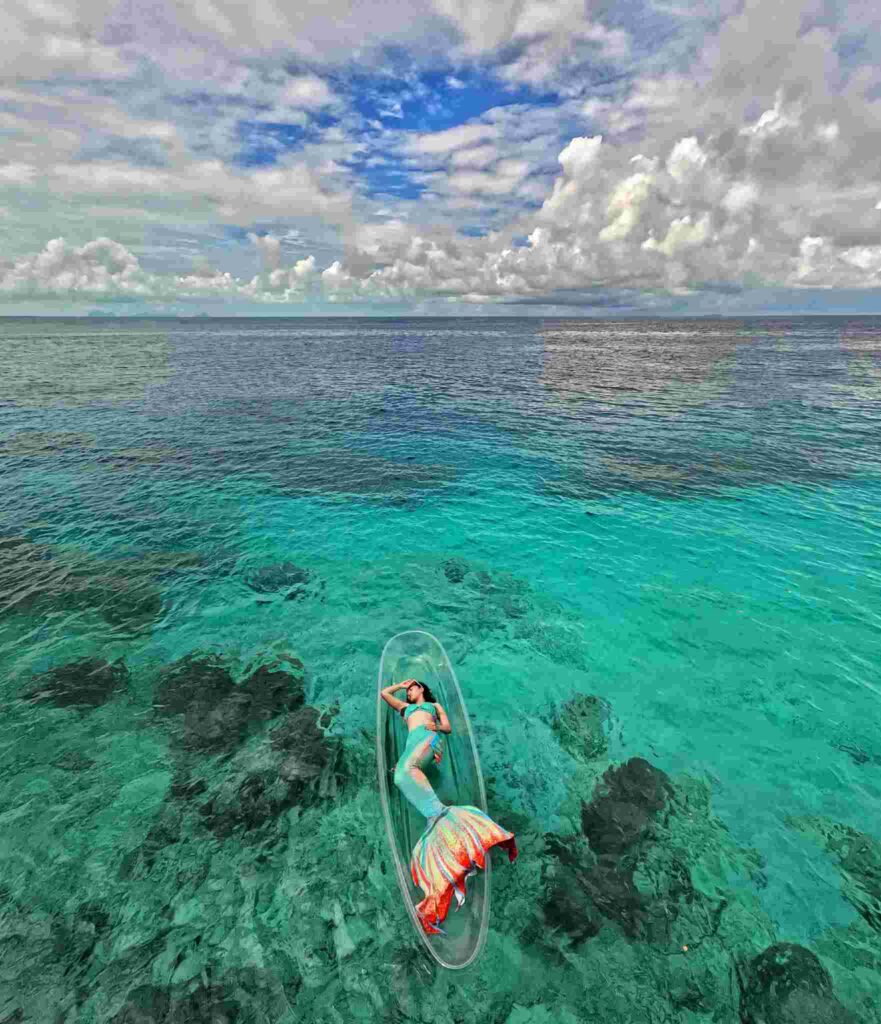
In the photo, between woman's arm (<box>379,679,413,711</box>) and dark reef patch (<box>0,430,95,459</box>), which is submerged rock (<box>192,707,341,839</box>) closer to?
woman's arm (<box>379,679,413,711</box>)

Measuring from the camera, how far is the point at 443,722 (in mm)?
12914

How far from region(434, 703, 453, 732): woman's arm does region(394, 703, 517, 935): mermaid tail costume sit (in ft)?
4.74

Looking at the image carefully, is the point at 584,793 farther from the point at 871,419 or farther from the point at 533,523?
the point at 871,419

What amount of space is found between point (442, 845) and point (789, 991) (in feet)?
21.6

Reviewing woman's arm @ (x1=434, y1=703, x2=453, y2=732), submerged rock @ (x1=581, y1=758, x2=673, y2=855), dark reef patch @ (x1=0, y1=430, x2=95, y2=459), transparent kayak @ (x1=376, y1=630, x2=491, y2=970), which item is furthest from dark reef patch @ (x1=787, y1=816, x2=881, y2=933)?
dark reef patch @ (x1=0, y1=430, x2=95, y2=459)

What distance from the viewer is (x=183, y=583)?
784 inches

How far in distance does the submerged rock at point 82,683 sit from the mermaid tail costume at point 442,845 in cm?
994

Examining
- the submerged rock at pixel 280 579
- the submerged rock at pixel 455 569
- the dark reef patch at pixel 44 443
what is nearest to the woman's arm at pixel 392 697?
the submerged rock at pixel 455 569

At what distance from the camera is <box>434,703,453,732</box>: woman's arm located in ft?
41.5

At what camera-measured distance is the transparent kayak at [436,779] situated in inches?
352

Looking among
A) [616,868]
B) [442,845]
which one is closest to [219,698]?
[442,845]

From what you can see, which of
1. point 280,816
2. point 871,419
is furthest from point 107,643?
point 871,419

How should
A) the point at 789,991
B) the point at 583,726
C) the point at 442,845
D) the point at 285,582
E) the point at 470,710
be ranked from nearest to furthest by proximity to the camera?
1. the point at 789,991
2. the point at 442,845
3. the point at 583,726
4. the point at 470,710
5. the point at 285,582

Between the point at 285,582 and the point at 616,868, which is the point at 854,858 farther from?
the point at 285,582
